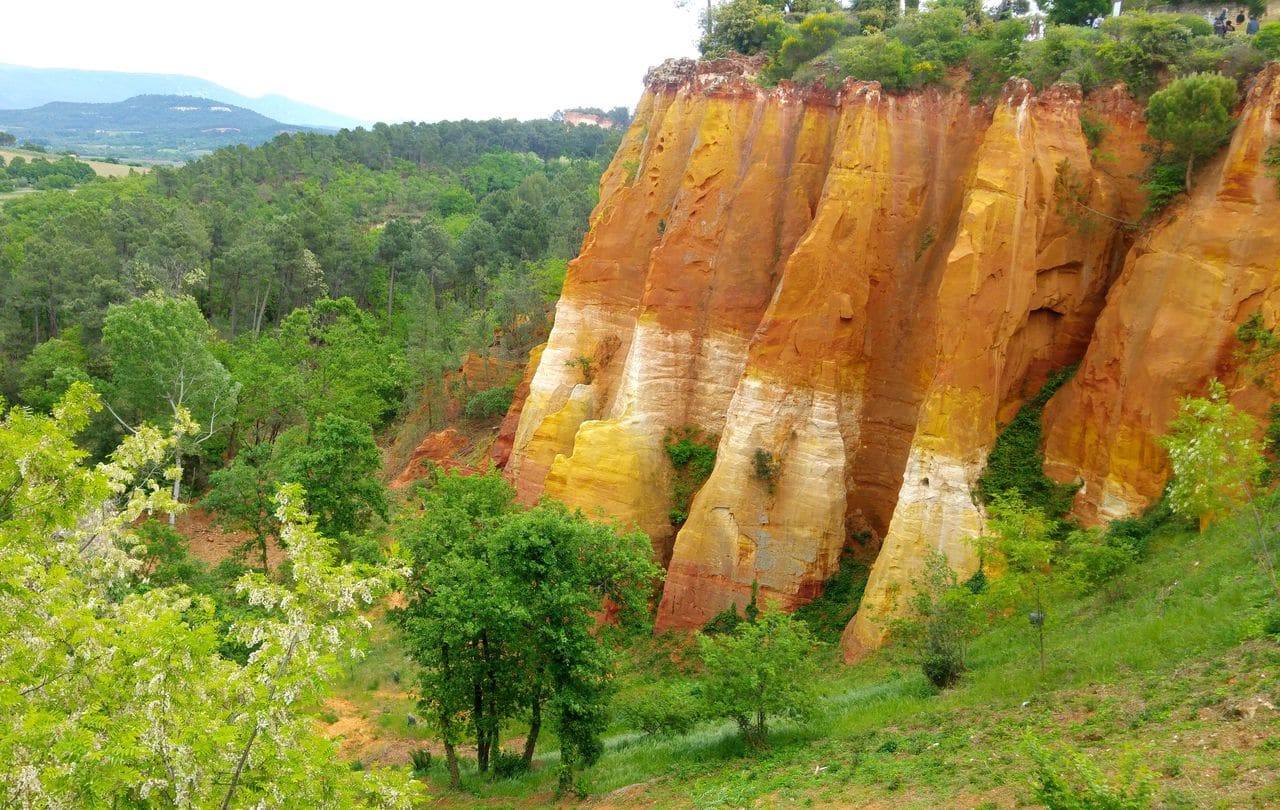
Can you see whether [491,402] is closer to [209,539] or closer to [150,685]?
[209,539]

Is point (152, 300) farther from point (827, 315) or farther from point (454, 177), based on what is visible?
point (454, 177)

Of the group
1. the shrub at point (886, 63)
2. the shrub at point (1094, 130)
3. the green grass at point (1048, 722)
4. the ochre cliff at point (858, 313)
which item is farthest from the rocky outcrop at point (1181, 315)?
the shrub at point (886, 63)

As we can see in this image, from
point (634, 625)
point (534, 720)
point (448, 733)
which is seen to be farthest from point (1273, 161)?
point (448, 733)

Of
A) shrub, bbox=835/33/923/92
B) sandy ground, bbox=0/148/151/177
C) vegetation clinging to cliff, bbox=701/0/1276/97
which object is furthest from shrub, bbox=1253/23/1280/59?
sandy ground, bbox=0/148/151/177

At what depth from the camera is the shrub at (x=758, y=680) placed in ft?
52.2

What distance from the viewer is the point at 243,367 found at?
43.8m

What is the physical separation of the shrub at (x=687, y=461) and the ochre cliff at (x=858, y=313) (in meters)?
0.29

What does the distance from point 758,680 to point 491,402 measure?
2655 centimetres

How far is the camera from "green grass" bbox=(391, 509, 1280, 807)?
1112 cm

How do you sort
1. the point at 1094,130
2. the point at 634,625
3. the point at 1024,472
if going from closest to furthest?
the point at 634,625 < the point at 1024,472 < the point at 1094,130

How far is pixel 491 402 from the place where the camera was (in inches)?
1591

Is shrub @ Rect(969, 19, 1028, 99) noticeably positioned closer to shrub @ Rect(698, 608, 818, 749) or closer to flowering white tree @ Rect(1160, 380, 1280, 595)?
flowering white tree @ Rect(1160, 380, 1280, 595)

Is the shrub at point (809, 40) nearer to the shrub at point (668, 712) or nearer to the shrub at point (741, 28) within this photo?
the shrub at point (741, 28)

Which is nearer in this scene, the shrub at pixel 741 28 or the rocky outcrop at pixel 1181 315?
the rocky outcrop at pixel 1181 315
